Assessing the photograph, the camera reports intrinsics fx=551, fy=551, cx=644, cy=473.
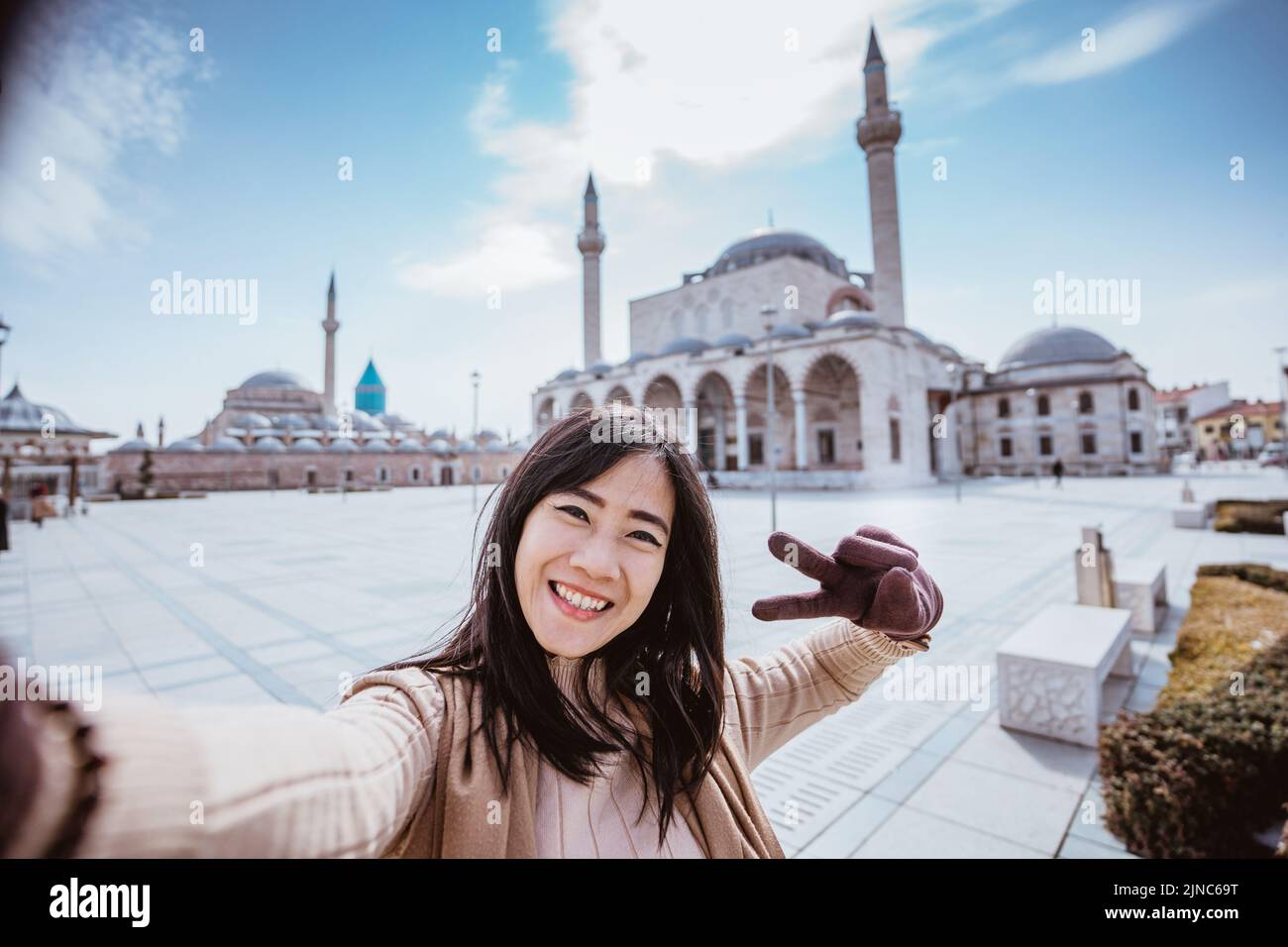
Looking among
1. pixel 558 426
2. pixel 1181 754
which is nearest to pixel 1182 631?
pixel 1181 754

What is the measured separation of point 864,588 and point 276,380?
4512 cm

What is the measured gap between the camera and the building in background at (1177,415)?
35875 mm

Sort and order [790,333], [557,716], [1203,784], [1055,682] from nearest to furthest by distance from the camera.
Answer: [557,716] < [1203,784] < [1055,682] < [790,333]

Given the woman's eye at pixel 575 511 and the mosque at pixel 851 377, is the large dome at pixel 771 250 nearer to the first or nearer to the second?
the mosque at pixel 851 377

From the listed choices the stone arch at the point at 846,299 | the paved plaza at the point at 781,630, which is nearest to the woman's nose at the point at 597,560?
the paved plaza at the point at 781,630

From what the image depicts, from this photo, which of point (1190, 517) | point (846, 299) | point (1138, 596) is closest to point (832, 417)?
point (846, 299)

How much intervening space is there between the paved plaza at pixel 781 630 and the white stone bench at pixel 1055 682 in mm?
108

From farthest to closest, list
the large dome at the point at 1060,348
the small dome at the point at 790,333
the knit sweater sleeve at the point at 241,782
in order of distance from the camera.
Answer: the large dome at the point at 1060,348
the small dome at the point at 790,333
the knit sweater sleeve at the point at 241,782

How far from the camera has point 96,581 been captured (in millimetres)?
7008

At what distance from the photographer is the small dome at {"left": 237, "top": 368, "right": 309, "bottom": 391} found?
37094 millimetres

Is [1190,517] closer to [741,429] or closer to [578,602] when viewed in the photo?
[578,602]

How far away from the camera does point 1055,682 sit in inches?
123

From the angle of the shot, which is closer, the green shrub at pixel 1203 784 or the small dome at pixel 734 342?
the green shrub at pixel 1203 784
